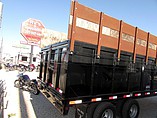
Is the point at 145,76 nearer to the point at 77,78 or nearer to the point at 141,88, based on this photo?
the point at 141,88

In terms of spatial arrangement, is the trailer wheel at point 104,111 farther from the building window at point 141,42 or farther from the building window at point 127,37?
the building window at point 141,42

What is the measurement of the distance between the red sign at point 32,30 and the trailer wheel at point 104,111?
1823 cm

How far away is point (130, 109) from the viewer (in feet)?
14.6

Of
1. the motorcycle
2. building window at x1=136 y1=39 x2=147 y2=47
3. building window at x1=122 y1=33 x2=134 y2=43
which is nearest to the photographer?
building window at x1=122 y1=33 x2=134 y2=43

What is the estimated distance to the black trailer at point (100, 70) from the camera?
3412mm

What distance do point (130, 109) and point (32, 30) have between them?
1873cm

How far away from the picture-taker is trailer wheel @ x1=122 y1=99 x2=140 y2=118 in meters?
4.30

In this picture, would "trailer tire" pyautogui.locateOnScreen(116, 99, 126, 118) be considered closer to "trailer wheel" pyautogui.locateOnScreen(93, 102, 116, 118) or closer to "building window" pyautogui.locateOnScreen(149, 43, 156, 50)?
"trailer wheel" pyautogui.locateOnScreen(93, 102, 116, 118)

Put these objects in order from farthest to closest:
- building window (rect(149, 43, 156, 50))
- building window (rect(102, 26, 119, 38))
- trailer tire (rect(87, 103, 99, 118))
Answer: building window (rect(149, 43, 156, 50))
building window (rect(102, 26, 119, 38))
trailer tire (rect(87, 103, 99, 118))

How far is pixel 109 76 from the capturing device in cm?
401

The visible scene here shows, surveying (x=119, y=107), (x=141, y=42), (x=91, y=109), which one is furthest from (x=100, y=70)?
(x=141, y=42)

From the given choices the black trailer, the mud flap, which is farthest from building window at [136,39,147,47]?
the mud flap

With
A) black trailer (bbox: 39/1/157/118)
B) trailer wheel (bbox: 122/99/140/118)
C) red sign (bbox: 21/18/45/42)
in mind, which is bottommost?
trailer wheel (bbox: 122/99/140/118)

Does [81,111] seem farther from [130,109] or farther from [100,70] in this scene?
[130,109]
